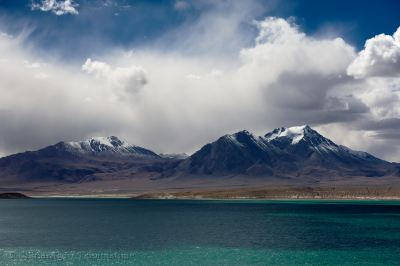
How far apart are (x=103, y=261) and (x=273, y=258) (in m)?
23.9

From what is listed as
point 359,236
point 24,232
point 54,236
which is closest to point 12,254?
point 54,236

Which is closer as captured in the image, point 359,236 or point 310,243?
point 310,243

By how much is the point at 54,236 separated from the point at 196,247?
33.8 metres

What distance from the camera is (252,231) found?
105688mm

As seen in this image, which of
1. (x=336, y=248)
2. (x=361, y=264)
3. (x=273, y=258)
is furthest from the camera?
(x=336, y=248)

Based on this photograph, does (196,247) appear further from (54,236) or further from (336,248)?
(54,236)

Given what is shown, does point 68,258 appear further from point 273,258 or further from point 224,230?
point 224,230

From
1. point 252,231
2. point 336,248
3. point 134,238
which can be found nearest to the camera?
point 336,248

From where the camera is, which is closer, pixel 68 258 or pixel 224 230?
pixel 68 258

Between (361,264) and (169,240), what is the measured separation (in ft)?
123

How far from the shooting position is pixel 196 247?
8044cm

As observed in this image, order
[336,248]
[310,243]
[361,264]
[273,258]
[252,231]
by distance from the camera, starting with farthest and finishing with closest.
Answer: [252,231]
[310,243]
[336,248]
[273,258]
[361,264]

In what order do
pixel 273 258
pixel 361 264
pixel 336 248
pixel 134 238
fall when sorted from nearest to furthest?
pixel 361 264, pixel 273 258, pixel 336 248, pixel 134 238

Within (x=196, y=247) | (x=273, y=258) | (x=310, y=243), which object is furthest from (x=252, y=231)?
(x=273, y=258)
